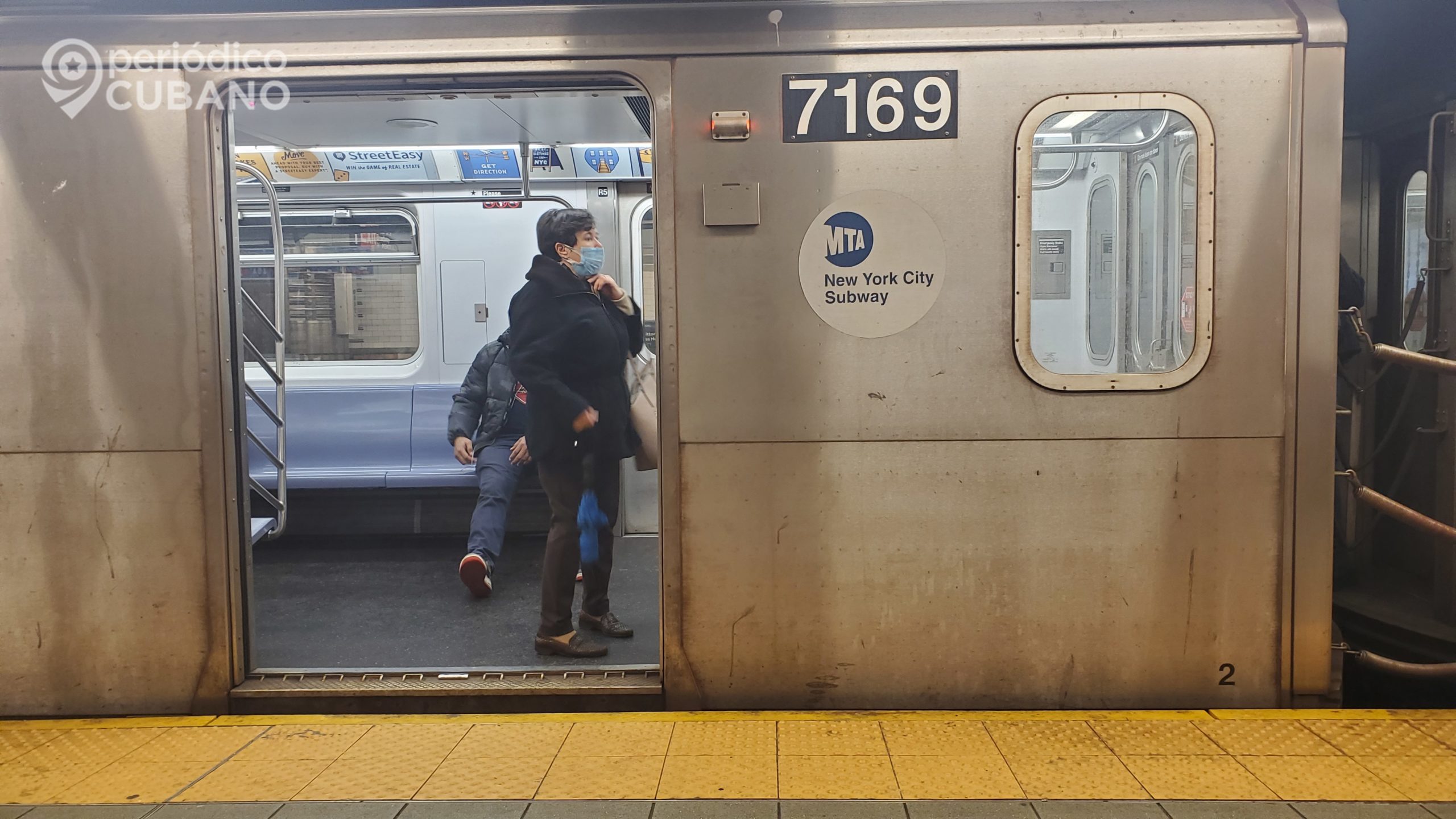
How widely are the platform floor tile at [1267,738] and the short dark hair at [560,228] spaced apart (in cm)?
285

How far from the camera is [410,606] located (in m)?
4.70

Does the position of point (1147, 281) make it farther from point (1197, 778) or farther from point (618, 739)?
point (618, 739)

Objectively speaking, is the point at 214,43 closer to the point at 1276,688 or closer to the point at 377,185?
the point at 377,185

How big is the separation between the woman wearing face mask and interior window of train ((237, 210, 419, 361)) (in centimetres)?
269

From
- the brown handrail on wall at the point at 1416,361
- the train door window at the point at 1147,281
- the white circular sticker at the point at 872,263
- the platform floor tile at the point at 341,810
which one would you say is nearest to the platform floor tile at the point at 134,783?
the platform floor tile at the point at 341,810

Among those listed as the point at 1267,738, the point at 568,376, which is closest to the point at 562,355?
the point at 568,376

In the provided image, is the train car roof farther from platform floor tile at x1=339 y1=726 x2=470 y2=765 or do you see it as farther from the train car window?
platform floor tile at x1=339 y1=726 x2=470 y2=765

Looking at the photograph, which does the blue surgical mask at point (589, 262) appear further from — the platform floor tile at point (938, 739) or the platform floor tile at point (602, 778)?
the platform floor tile at point (938, 739)

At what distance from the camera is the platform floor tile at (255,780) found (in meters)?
2.67

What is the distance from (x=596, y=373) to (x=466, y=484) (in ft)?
8.15

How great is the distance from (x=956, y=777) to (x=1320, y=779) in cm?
103

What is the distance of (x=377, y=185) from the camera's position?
6008mm

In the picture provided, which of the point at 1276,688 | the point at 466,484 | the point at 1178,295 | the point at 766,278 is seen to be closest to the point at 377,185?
the point at 466,484

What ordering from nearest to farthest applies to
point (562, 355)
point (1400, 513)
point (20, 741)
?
point (20, 741)
point (1400, 513)
point (562, 355)
